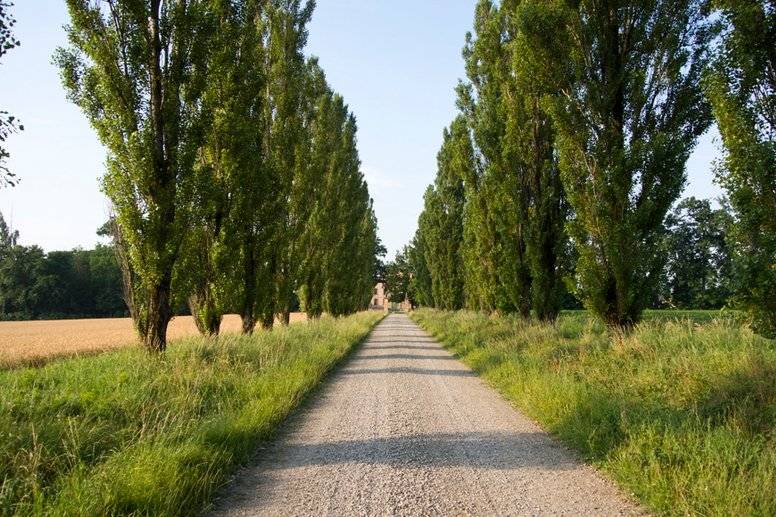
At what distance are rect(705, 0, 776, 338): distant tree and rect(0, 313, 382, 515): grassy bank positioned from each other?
6.19 m

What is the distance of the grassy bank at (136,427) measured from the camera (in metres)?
3.82

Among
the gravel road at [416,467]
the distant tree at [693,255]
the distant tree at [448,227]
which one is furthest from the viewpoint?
the distant tree at [693,255]

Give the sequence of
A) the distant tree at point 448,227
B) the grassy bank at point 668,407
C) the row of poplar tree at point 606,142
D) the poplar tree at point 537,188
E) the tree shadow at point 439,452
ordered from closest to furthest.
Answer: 1. the grassy bank at point 668,407
2. the tree shadow at point 439,452
3. the row of poplar tree at point 606,142
4. the poplar tree at point 537,188
5. the distant tree at point 448,227

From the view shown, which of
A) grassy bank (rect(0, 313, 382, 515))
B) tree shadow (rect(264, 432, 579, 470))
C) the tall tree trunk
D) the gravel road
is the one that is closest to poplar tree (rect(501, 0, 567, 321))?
the gravel road

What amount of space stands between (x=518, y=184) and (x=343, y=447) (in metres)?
13.7

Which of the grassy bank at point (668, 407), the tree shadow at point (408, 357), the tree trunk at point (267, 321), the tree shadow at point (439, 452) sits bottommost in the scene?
the tree shadow at point (408, 357)

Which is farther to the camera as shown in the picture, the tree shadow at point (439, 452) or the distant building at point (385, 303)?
the distant building at point (385, 303)

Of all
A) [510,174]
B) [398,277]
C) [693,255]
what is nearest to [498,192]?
[510,174]

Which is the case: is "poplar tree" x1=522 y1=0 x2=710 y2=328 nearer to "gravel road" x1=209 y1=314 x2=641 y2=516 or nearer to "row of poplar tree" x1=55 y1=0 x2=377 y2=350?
"gravel road" x1=209 y1=314 x2=641 y2=516

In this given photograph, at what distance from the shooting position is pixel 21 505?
3484 mm

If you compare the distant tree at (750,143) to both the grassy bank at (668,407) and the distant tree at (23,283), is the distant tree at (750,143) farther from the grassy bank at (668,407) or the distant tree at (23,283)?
the distant tree at (23,283)

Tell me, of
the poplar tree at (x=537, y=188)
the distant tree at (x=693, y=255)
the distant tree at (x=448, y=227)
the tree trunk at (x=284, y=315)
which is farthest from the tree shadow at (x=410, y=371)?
the distant tree at (x=693, y=255)

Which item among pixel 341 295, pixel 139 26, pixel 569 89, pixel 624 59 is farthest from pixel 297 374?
pixel 341 295

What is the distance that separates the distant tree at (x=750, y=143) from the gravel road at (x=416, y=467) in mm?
3037
